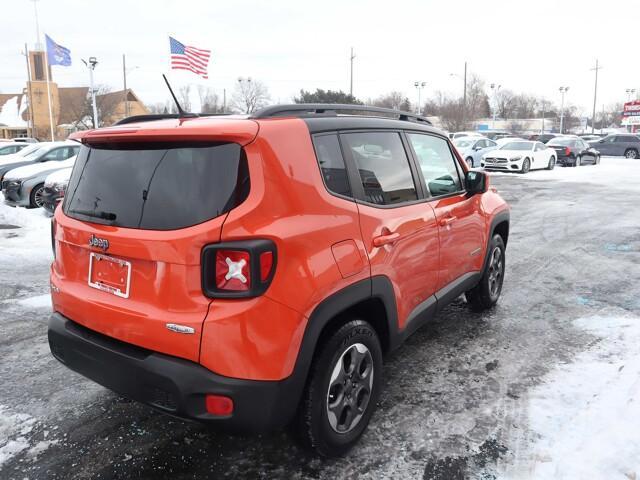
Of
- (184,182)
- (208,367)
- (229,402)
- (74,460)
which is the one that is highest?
(184,182)

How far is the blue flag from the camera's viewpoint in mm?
26906

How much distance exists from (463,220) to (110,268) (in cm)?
273

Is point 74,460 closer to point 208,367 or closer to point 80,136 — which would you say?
point 208,367

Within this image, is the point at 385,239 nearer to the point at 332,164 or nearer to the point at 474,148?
the point at 332,164

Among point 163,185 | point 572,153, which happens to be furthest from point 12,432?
point 572,153

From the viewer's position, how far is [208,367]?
7.52ft

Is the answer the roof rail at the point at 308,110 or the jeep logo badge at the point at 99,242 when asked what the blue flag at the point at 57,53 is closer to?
the roof rail at the point at 308,110

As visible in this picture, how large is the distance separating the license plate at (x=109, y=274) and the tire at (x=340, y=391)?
1019 millimetres

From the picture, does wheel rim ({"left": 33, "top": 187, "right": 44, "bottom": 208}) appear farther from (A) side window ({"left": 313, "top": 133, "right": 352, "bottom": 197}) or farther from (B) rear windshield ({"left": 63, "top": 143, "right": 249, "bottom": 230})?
(A) side window ({"left": 313, "top": 133, "right": 352, "bottom": 197})

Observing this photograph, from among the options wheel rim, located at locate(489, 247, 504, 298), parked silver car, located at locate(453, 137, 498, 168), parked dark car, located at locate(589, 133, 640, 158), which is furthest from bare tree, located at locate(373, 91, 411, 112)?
wheel rim, located at locate(489, 247, 504, 298)

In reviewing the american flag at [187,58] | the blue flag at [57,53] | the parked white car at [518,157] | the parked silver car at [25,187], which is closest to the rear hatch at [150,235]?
the parked silver car at [25,187]

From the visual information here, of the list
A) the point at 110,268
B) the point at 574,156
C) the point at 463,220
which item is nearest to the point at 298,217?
the point at 110,268

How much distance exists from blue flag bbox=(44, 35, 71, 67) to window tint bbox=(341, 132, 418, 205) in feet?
95.1

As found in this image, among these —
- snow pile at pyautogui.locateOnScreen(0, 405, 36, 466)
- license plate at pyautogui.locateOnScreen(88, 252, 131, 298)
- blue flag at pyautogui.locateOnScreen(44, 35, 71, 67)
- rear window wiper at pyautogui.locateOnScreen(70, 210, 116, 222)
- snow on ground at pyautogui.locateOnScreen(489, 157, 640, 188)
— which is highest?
blue flag at pyautogui.locateOnScreen(44, 35, 71, 67)
